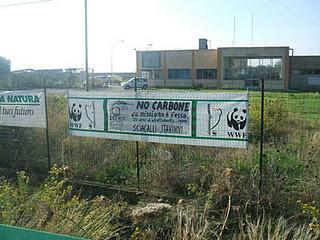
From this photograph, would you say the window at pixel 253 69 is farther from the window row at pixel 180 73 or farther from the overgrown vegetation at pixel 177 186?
the overgrown vegetation at pixel 177 186

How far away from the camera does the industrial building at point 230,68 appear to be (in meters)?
61.5

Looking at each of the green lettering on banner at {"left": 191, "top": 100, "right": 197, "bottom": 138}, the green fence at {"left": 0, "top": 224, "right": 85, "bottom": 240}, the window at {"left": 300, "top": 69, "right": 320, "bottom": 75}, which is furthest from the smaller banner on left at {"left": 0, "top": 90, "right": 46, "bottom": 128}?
the window at {"left": 300, "top": 69, "right": 320, "bottom": 75}

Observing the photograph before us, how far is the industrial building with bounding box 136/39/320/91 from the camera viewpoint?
202 ft

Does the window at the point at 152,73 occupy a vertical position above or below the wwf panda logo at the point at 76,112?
above

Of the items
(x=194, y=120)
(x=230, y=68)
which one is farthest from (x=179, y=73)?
(x=194, y=120)

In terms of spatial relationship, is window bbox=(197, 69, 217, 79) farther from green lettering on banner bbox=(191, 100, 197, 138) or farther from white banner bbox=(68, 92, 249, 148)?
green lettering on banner bbox=(191, 100, 197, 138)

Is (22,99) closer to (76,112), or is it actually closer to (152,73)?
(76,112)

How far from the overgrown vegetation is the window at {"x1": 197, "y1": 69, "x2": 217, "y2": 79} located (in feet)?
191

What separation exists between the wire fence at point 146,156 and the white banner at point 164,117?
0.56 feet

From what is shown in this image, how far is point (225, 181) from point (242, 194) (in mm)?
351

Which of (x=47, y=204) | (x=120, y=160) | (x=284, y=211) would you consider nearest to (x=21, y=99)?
(x=120, y=160)

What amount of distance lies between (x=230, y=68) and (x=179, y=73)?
929 centimetres

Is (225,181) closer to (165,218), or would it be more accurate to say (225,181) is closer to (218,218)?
(218,218)

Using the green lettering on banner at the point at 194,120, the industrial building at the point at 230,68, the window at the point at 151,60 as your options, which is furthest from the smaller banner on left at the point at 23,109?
the window at the point at 151,60
